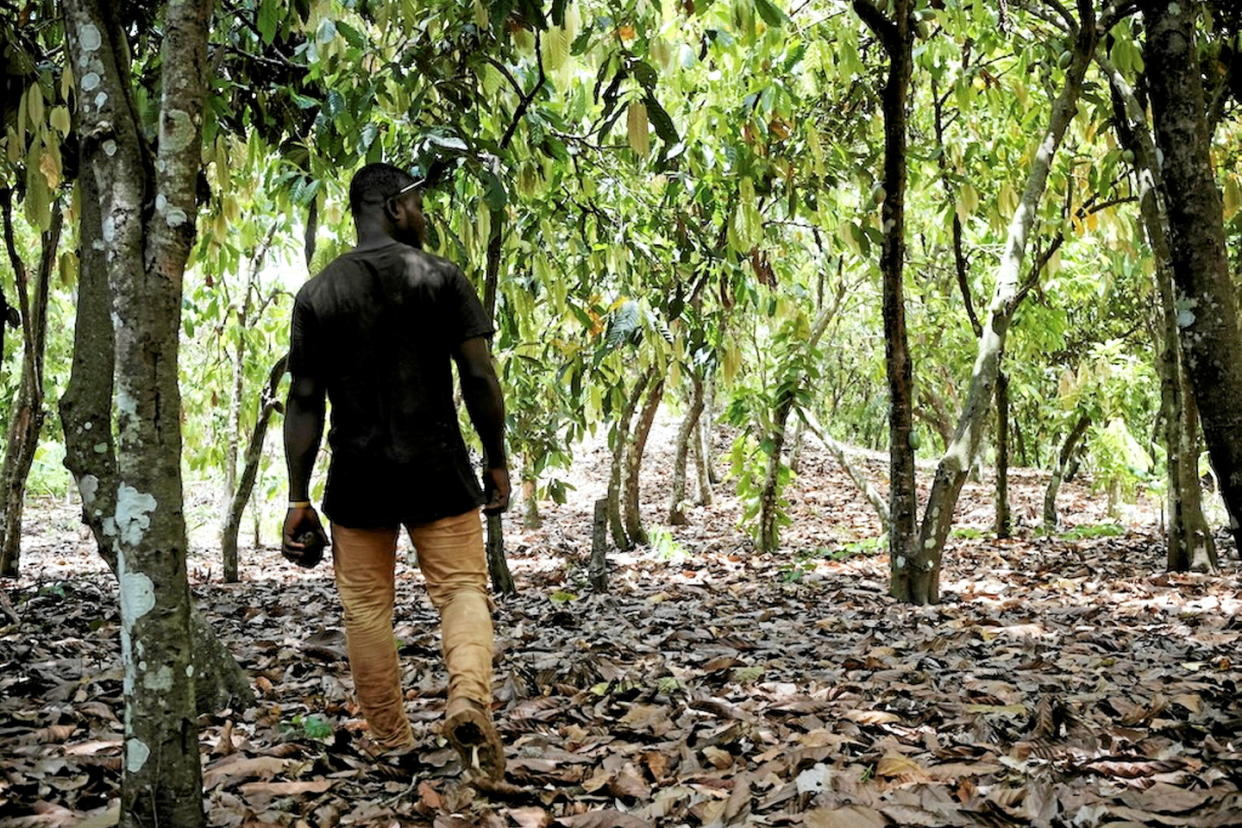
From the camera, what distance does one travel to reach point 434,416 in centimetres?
292

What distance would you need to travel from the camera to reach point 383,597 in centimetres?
301

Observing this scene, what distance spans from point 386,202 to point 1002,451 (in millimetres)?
6499

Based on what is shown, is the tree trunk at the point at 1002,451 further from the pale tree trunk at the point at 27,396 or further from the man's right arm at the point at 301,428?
the pale tree trunk at the point at 27,396

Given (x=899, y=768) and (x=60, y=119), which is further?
(x=60, y=119)

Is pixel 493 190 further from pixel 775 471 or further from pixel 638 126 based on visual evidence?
pixel 775 471

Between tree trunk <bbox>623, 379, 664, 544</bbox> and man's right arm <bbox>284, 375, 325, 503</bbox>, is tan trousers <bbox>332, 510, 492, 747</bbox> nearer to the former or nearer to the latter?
man's right arm <bbox>284, 375, 325, 503</bbox>

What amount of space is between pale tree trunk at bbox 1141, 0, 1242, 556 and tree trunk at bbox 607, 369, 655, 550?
210 inches

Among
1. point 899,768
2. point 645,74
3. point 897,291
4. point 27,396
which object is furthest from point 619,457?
point 899,768

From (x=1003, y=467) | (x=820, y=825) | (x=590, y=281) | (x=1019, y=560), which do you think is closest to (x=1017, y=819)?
(x=820, y=825)

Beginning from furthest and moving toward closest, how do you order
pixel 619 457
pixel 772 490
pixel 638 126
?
pixel 619 457, pixel 772 490, pixel 638 126

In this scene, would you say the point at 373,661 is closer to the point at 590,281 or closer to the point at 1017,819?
the point at 1017,819

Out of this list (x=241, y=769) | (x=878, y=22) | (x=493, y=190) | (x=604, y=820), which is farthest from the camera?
(x=878, y=22)

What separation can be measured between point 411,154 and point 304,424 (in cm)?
111

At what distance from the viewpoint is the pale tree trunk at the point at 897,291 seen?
5.13 metres
